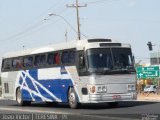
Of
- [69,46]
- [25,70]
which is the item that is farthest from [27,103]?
[69,46]

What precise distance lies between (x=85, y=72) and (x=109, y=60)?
1.21 m

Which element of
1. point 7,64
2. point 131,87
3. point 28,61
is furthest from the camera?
point 7,64

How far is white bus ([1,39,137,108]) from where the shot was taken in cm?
2524

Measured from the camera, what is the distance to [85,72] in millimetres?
25484

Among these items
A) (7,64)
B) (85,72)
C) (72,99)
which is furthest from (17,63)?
(85,72)

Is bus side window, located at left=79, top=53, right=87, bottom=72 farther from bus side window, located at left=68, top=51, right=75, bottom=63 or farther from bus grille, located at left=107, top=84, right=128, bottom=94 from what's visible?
bus grille, located at left=107, top=84, right=128, bottom=94

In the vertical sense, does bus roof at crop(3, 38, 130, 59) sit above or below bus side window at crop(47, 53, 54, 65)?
above

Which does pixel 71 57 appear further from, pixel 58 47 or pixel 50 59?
pixel 50 59

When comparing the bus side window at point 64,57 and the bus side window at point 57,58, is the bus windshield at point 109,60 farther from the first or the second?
the bus side window at point 57,58

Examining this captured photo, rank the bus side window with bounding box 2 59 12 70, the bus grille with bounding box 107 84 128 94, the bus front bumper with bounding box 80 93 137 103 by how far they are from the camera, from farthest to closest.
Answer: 1. the bus side window with bounding box 2 59 12 70
2. the bus grille with bounding box 107 84 128 94
3. the bus front bumper with bounding box 80 93 137 103

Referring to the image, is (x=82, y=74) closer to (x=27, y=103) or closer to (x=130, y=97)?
(x=130, y=97)

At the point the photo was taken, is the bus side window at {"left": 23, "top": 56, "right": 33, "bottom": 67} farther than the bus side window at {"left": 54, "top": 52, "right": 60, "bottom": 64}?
Yes

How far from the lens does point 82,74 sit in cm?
2573

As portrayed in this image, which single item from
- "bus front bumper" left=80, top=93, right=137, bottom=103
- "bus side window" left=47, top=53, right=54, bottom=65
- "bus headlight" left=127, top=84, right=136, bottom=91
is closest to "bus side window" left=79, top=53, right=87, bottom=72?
"bus front bumper" left=80, top=93, right=137, bottom=103
